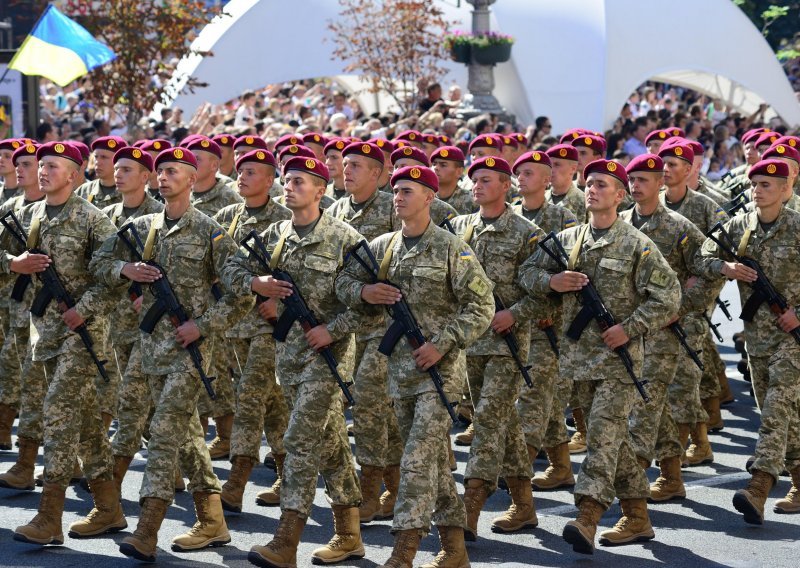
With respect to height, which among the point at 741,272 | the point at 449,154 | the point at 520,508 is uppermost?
the point at 449,154

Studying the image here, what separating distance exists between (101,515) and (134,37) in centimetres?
1329

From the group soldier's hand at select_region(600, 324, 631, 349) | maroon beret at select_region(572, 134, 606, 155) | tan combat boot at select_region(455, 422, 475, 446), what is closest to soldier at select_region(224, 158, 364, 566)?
soldier's hand at select_region(600, 324, 631, 349)

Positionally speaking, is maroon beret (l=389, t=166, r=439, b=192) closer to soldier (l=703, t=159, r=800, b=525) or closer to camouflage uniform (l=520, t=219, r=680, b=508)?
camouflage uniform (l=520, t=219, r=680, b=508)

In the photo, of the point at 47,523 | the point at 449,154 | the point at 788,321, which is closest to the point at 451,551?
the point at 47,523

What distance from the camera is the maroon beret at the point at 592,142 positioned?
12.1m

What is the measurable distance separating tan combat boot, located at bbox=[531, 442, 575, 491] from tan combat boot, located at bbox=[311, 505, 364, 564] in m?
2.11

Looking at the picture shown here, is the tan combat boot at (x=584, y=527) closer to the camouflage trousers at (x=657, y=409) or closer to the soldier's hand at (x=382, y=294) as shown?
the camouflage trousers at (x=657, y=409)

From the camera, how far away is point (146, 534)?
8.48 metres

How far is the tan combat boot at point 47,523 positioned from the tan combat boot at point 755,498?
3.95 m

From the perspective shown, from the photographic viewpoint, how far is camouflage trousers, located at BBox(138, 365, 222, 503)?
8.58 meters

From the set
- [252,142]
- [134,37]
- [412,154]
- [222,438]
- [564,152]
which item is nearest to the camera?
[412,154]

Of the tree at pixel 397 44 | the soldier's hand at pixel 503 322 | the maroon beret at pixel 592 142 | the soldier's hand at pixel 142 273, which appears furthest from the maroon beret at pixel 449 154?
the tree at pixel 397 44

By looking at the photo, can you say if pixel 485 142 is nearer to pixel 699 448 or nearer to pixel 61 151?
pixel 699 448

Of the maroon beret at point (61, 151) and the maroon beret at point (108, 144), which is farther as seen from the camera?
the maroon beret at point (108, 144)
